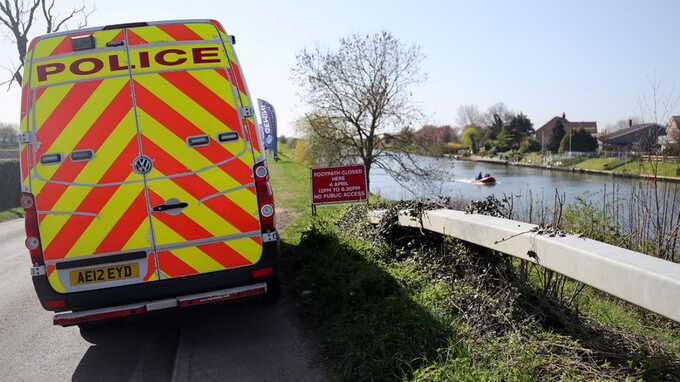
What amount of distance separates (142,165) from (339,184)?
17.4 feet

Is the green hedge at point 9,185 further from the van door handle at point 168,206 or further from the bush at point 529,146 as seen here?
the bush at point 529,146

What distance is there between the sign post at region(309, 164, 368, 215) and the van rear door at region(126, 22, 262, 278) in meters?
4.95

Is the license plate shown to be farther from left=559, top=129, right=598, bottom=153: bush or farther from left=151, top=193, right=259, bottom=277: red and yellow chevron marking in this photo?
left=559, top=129, right=598, bottom=153: bush

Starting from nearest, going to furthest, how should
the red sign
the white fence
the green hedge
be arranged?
the white fence, the red sign, the green hedge

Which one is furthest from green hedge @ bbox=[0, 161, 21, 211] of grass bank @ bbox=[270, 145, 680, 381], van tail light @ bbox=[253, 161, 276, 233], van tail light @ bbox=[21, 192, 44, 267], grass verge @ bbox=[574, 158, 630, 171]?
grass verge @ bbox=[574, 158, 630, 171]

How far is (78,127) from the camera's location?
3844mm

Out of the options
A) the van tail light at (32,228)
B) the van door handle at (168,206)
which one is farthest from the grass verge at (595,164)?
the van tail light at (32,228)

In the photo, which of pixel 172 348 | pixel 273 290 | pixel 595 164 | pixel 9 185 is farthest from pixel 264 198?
pixel 595 164

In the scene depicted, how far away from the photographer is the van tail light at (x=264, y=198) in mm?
4055

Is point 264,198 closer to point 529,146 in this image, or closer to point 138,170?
point 138,170

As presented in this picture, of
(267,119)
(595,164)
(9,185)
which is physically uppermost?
(267,119)

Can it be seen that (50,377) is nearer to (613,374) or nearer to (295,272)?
(295,272)

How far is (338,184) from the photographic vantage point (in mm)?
8992

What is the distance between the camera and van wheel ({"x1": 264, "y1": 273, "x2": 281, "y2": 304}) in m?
4.36
